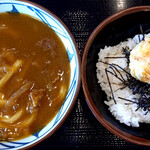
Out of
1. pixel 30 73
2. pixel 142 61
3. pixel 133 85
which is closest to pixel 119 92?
pixel 133 85

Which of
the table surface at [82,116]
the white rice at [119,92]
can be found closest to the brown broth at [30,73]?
the table surface at [82,116]

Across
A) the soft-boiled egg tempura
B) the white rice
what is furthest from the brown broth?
the soft-boiled egg tempura

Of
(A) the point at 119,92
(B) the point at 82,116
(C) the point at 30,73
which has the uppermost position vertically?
(C) the point at 30,73

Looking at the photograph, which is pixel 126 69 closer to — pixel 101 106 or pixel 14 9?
pixel 101 106

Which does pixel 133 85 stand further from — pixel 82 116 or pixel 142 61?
pixel 82 116

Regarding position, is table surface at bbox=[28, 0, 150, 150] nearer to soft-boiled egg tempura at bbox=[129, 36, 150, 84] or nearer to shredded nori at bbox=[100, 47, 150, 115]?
shredded nori at bbox=[100, 47, 150, 115]

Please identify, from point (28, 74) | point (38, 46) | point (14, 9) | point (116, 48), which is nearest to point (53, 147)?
point (28, 74)

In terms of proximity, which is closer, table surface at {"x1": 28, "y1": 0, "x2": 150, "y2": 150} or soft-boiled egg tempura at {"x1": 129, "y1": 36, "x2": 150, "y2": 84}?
soft-boiled egg tempura at {"x1": 129, "y1": 36, "x2": 150, "y2": 84}
